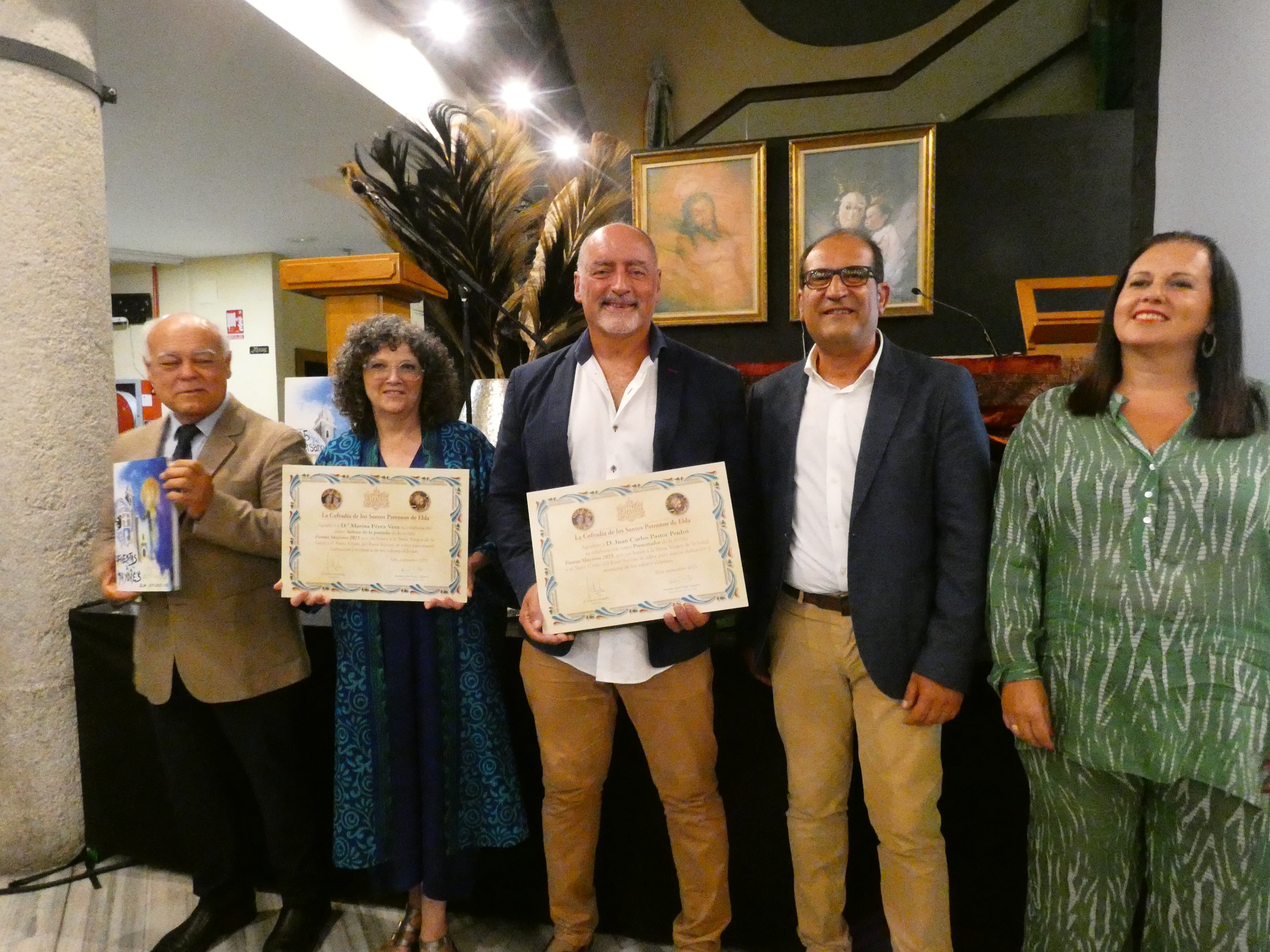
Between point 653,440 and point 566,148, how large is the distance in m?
3.00

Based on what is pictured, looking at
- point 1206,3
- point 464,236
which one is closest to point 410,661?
point 464,236

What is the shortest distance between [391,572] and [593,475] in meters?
0.49

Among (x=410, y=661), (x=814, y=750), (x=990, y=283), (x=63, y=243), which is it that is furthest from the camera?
(x=990, y=283)

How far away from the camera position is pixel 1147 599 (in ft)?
3.97

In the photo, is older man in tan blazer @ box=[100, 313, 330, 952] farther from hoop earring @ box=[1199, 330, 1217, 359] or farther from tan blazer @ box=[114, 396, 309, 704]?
hoop earring @ box=[1199, 330, 1217, 359]

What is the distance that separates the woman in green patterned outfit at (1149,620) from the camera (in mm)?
1183

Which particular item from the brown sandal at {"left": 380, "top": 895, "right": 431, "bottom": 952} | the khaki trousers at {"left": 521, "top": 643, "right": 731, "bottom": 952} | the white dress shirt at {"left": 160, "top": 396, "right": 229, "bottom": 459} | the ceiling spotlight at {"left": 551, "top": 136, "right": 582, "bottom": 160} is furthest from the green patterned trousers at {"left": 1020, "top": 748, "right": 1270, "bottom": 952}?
the ceiling spotlight at {"left": 551, "top": 136, "right": 582, "bottom": 160}

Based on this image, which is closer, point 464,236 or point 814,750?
point 814,750

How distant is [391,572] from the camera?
1.57m

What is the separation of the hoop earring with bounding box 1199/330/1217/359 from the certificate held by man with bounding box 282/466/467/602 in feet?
4.76

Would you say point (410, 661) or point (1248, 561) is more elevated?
point (1248, 561)

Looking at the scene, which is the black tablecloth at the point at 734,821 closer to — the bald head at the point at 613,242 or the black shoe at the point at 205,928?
the black shoe at the point at 205,928

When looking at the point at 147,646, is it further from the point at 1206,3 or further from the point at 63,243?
the point at 1206,3

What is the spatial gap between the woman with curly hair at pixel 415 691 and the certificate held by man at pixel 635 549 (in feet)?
0.87
